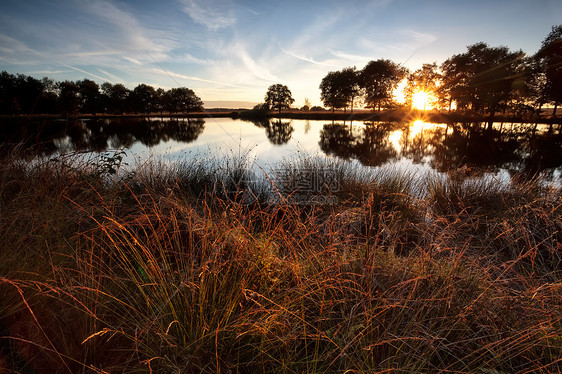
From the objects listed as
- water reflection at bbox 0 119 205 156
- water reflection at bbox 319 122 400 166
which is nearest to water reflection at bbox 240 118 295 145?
water reflection at bbox 319 122 400 166

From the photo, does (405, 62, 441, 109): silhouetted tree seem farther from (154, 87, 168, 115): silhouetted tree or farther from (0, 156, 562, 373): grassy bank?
(154, 87, 168, 115): silhouetted tree

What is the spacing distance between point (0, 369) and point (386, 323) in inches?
90.7

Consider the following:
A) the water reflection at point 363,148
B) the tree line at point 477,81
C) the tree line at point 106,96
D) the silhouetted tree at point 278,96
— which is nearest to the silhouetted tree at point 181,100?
the tree line at point 106,96

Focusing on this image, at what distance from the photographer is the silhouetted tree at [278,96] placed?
239ft

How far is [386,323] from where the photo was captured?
1.70m

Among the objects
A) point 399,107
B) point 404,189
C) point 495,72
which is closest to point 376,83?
point 399,107

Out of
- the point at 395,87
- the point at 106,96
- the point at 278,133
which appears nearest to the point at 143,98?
the point at 106,96

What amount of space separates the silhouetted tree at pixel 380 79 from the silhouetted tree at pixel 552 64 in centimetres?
2329

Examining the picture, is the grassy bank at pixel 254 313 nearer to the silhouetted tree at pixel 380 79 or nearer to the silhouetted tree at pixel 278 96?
the silhouetted tree at pixel 380 79

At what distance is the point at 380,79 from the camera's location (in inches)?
1972

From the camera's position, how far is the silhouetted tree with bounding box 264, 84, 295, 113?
239 ft

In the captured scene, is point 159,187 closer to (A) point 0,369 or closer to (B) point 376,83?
(A) point 0,369

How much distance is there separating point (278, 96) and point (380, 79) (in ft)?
104

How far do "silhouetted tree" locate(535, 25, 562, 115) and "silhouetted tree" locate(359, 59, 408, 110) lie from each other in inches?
917
